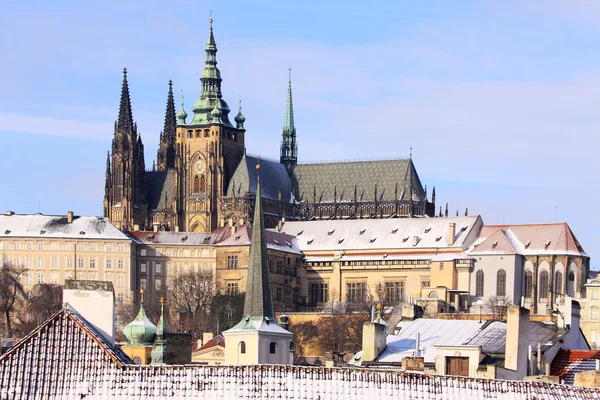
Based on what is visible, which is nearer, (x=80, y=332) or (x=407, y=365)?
(x=80, y=332)

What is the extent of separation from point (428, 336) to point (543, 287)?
107023mm

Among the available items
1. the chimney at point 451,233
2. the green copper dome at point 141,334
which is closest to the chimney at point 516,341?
the green copper dome at point 141,334

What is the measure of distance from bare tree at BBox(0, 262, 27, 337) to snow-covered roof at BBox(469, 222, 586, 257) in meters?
39.4

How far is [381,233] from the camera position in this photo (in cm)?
18525

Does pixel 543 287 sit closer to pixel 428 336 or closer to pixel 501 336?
pixel 428 336

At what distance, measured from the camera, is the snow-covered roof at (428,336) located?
58938 mm

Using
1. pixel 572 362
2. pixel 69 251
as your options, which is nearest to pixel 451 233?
pixel 69 251

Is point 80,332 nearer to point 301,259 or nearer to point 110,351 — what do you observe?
point 110,351

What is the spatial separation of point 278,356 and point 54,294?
10520cm

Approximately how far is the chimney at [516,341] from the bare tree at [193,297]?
356 ft

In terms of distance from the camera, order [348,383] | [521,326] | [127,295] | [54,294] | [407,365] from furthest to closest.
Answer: [127,295]
[54,294]
[521,326]
[407,365]
[348,383]

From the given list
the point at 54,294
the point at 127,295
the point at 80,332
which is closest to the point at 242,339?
the point at 80,332

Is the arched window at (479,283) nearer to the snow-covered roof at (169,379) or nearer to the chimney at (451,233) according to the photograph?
the chimney at (451,233)

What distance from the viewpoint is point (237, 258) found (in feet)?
591
